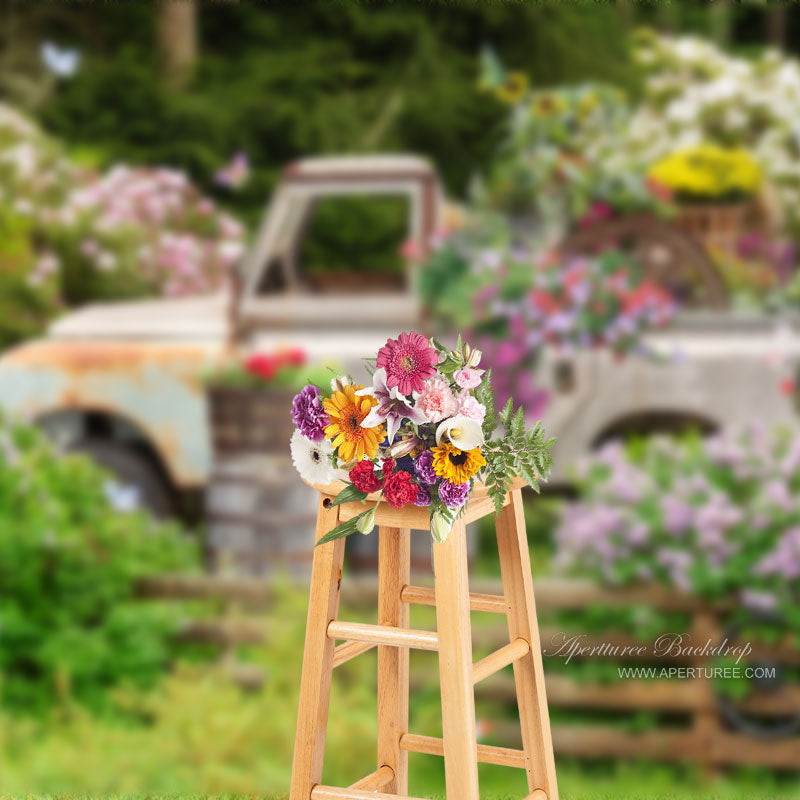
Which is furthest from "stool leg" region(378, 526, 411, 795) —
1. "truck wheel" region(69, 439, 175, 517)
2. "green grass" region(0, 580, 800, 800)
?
"truck wheel" region(69, 439, 175, 517)

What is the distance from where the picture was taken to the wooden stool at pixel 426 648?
4.57ft

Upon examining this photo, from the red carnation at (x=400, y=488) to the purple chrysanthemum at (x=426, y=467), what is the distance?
0.02 metres

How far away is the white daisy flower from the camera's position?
1.43 meters

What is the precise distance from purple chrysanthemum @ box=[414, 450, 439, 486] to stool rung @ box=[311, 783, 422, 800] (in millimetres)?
414

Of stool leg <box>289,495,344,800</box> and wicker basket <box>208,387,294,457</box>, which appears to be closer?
stool leg <box>289,495,344,800</box>

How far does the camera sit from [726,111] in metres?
5.79

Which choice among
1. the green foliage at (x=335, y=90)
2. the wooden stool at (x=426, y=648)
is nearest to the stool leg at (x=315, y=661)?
the wooden stool at (x=426, y=648)

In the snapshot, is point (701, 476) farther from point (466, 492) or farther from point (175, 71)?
point (175, 71)

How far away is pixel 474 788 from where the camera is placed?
1.40 m

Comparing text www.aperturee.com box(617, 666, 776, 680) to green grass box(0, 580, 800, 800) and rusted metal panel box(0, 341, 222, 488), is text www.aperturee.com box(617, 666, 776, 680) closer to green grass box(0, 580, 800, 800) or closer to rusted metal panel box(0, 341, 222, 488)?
green grass box(0, 580, 800, 800)

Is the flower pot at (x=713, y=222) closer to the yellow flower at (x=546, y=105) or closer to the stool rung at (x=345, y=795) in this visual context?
the yellow flower at (x=546, y=105)

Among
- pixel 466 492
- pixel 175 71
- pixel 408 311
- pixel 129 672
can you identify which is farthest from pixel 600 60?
pixel 466 492

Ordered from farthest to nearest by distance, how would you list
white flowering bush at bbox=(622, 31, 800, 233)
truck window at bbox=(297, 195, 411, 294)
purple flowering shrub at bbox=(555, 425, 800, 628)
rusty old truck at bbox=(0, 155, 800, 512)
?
1. truck window at bbox=(297, 195, 411, 294)
2. white flowering bush at bbox=(622, 31, 800, 233)
3. rusty old truck at bbox=(0, 155, 800, 512)
4. purple flowering shrub at bbox=(555, 425, 800, 628)

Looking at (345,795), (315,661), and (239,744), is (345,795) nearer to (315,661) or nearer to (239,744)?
(315,661)
